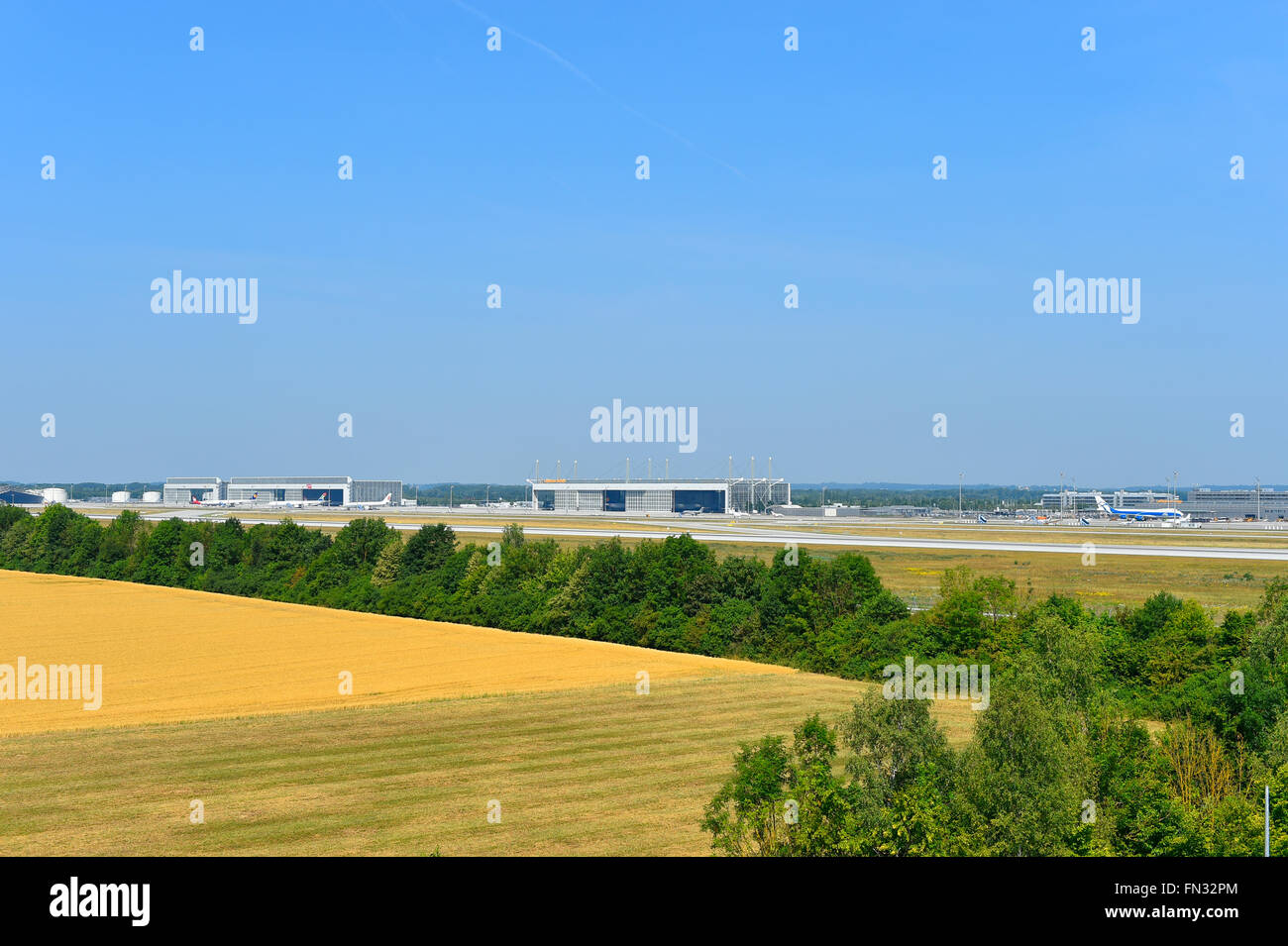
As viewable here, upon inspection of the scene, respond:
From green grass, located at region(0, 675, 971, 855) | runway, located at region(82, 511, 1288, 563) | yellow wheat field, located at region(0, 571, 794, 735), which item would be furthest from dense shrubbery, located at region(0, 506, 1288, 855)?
runway, located at region(82, 511, 1288, 563)

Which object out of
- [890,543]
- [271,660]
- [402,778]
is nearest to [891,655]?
[402,778]

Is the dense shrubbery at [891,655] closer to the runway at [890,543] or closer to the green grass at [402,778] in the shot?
the green grass at [402,778]

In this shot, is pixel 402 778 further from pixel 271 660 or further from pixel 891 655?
pixel 891 655

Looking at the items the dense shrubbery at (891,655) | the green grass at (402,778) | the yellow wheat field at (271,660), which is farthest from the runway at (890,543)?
the green grass at (402,778)

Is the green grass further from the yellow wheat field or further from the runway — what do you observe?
the runway
